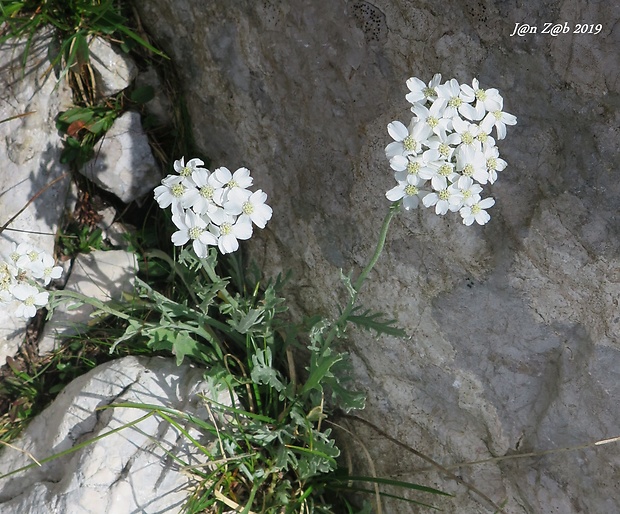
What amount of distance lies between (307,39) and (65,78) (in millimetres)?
1597

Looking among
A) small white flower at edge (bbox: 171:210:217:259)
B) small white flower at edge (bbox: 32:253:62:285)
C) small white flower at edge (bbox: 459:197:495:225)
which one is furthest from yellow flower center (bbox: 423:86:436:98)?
small white flower at edge (bbox: 32:253:62:285)

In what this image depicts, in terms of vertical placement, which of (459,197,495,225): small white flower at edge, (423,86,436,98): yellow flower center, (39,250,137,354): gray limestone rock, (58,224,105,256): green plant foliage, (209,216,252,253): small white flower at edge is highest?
(423,86,436,98): yellow flower center

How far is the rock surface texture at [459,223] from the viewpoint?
2412 mm

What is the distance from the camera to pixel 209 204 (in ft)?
7.50

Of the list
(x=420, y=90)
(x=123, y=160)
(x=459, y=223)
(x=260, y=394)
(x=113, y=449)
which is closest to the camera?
(x=420, y=90)

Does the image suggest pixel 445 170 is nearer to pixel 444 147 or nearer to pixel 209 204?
→ pixel 444 147

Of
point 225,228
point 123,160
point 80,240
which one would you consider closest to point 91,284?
point 80,240

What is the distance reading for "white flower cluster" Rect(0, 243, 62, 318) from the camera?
250cm

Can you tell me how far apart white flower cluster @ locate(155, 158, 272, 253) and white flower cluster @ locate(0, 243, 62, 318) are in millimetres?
693

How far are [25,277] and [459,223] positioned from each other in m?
1.89

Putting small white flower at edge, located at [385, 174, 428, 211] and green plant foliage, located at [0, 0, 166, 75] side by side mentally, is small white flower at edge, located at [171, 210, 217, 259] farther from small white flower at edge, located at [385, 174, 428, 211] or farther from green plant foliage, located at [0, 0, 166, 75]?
green plant foliage, located at [0, 0, 166, 75]

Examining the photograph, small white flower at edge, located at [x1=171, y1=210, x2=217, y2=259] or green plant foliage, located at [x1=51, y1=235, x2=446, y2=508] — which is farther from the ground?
small white flower at edge, located at [x1=171, y1=210, x2=217, y2=259]

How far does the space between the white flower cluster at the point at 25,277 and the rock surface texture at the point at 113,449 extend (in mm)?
822

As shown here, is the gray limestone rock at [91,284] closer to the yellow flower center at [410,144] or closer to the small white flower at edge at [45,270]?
the small white flower at edge at [45,270]
